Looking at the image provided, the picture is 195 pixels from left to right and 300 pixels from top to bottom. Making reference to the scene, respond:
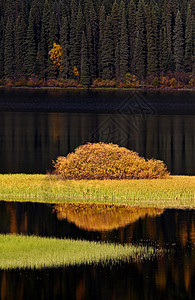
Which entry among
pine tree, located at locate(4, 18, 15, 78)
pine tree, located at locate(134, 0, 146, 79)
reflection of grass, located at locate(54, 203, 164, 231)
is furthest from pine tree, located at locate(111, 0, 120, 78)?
reflection of grass, located at locate(54, 203, 164, 231)

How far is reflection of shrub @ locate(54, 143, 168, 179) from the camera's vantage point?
28.9 m

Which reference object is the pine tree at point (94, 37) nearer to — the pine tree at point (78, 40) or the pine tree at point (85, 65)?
the pine tree at point (78, 40)

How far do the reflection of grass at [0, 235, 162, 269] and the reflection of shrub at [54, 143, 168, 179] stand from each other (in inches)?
373

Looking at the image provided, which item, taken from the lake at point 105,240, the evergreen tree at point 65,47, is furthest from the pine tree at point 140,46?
the lake at point 105,240

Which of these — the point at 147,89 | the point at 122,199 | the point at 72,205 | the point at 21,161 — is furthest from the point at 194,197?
the point at 147,89

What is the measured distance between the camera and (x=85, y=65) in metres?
171

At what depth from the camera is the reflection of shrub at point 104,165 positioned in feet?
94.8

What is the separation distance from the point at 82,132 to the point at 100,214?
41461 millimetres

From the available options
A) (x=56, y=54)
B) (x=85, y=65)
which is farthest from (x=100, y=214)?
(x=56, y=54)

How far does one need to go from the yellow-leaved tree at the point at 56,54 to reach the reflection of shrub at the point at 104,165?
152 meters

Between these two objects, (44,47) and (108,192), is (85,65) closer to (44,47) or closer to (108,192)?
(44,47)

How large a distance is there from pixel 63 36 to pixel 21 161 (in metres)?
136

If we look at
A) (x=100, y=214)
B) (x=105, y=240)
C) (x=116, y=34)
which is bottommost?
(x=105, y=240)

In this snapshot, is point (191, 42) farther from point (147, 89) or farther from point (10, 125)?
point (10, 125)
